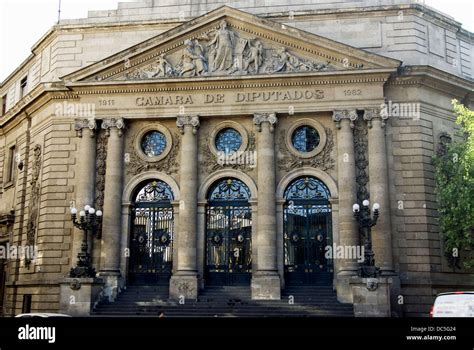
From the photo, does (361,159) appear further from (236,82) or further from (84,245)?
(84,245)

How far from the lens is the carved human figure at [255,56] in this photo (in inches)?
1153

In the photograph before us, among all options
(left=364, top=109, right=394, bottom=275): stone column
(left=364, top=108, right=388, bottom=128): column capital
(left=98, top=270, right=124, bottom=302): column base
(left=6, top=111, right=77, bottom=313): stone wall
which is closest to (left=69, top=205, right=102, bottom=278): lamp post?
(left=98, top=270, right=124, bottom=302): column base

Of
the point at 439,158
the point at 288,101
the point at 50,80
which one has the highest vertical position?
the point at 50,80

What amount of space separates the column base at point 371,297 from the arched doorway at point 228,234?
6.10 metres

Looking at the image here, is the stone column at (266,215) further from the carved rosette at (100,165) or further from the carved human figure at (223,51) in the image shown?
the carved rosette at (100,165)

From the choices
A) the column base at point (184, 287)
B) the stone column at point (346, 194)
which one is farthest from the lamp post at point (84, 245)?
the stone column at point (346, 194)

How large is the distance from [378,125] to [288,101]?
4393 millimetres

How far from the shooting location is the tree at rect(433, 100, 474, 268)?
1020 inches

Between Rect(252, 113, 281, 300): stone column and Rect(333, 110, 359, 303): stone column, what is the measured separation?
289cm

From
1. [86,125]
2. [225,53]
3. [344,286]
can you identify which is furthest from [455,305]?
[86,125]

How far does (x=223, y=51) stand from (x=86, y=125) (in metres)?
7.77

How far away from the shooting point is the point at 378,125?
28.2 m
